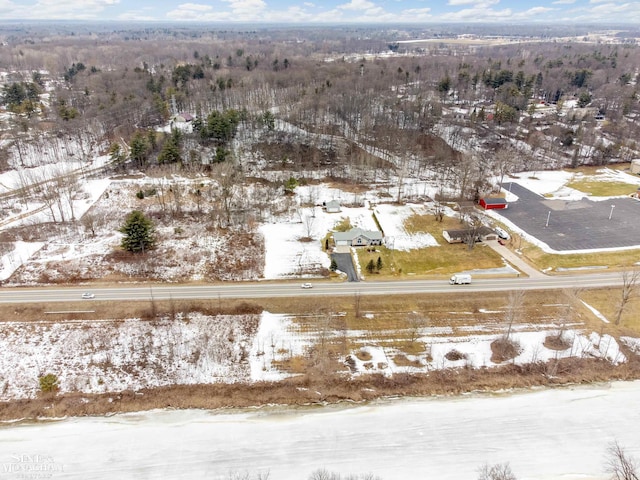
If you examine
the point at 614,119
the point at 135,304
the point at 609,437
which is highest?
the point at 614,119

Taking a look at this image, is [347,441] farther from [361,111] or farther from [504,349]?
[361,111]

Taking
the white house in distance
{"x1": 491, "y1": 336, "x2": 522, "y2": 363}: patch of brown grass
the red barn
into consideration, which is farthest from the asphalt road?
the red barn

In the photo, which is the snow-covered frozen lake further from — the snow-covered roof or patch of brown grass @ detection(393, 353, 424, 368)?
the snow-covered roof

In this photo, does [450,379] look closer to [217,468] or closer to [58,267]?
[217,468]

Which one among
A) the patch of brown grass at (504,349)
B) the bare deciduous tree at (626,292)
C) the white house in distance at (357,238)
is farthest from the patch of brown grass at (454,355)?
the white house in distance at (357,238)

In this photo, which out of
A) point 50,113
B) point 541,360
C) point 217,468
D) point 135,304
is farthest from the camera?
point 50,113

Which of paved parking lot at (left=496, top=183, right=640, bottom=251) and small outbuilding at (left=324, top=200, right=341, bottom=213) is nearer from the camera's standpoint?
paved parking lot at (left=496, top=183, right=640, bottom=251)

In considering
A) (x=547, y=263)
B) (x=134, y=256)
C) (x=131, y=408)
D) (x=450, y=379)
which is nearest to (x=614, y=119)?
(x=547, y=263)
